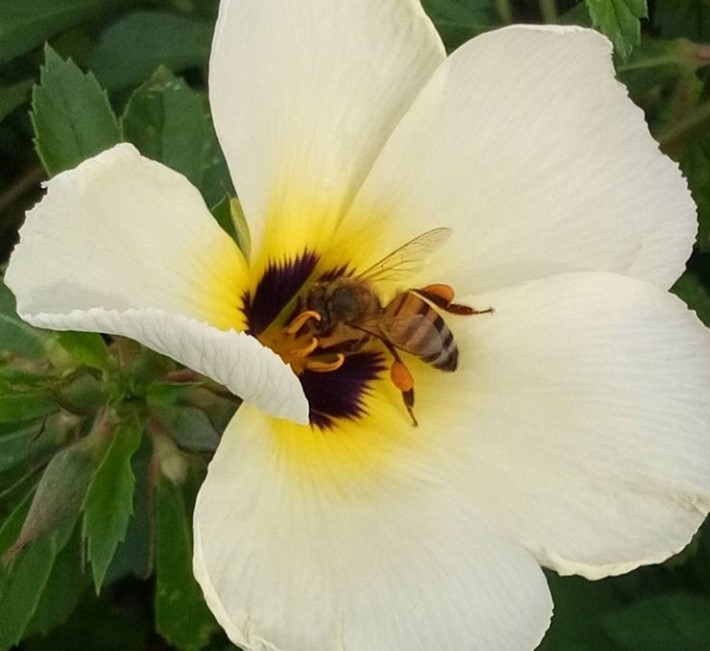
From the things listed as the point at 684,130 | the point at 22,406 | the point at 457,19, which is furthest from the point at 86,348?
the point at 684,130

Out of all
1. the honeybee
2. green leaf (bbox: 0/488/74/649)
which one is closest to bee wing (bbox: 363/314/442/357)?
the honeybee

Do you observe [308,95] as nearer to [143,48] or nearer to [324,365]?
[324,365]

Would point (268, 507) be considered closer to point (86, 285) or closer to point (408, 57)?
point (86, 285)

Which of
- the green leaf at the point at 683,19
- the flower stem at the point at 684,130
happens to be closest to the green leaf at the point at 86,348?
the flower stem at the point at 684,130

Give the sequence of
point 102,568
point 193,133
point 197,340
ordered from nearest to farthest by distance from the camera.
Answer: point 197,340
point 102,568
point 193,133

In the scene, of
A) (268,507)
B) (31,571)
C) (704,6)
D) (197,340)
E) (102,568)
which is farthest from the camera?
(704,6)

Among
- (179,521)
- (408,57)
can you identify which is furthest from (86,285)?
(179,521)

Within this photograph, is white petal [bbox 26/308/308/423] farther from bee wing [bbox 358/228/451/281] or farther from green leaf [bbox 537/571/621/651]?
green leaf [bbox 537/571/621/651]
